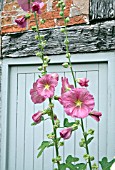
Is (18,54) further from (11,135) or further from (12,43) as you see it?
(11,135)

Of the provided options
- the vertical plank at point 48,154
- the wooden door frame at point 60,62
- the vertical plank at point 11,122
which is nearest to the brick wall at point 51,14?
the wooden door frame at point 60,62

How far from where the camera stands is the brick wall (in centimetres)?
374

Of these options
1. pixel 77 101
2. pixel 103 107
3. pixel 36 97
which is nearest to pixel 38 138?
pixel 103 107

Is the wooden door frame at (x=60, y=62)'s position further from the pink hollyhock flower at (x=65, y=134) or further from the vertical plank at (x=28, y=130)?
the pink hollyhock flower at (x=65, y=134)

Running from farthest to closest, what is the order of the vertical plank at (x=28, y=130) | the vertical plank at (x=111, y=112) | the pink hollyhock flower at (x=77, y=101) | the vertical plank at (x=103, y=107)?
the vertical plank at (x=28, y=130) < the vertical plank at (x=103, y=107) < the vertical plank at (x=111, y=112) < the pink hollyhock flower at (x=77, y=101)

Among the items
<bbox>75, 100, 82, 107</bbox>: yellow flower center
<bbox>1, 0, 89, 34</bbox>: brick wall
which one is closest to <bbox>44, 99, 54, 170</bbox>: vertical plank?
<bbox>1, 0, 89, 34</bbox>: brick wall

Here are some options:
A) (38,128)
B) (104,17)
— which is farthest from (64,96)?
(38,128)

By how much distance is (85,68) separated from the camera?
3.79m

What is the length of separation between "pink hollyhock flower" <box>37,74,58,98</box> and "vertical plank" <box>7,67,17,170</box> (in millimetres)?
2230

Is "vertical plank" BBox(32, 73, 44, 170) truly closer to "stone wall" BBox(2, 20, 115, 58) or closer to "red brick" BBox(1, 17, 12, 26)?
"stone wall" BBox(2, 20, 115, 58)

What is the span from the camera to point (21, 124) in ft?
13.5

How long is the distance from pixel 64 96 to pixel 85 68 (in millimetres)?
1999

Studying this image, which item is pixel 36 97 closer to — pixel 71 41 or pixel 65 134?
pixel 65 134

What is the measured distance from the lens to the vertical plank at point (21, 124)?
161 inches
